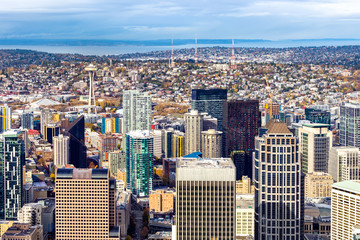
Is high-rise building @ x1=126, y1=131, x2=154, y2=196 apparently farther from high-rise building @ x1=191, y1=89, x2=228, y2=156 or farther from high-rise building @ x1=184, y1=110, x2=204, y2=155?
high-rise building @ x1=191, y1=89, x2=228, y2=156

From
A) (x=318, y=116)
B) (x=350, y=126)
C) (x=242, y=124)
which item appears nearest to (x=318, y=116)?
(x=318, y=116)

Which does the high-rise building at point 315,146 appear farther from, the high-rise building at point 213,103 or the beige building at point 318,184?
the high-rise building at point 213,103

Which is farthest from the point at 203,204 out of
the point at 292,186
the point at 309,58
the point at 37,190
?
the point at 309,58

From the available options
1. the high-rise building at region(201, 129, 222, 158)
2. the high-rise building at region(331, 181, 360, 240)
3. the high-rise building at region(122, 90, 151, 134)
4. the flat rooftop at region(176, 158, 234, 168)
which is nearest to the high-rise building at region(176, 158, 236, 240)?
the flat rooftop at region(176, 158, 234, 168)

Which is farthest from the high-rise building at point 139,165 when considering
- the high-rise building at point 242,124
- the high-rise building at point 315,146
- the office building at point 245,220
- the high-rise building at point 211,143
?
the office building at point 245,220

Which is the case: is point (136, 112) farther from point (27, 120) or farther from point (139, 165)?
point (139, 165)

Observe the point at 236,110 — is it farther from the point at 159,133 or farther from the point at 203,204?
the point at 203,204
